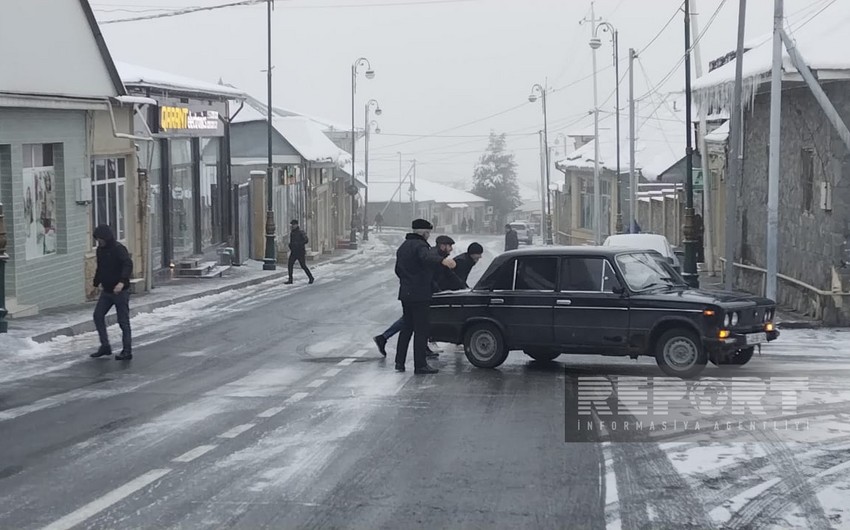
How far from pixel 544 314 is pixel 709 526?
7230 millimetres

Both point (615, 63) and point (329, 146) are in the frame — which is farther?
point (329, 146)

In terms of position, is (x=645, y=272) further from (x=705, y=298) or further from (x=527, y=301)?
(x=527, y=301)

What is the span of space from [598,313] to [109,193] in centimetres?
1622

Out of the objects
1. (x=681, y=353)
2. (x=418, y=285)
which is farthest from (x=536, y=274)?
(x=681, y=353)

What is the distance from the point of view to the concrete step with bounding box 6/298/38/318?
2081cm

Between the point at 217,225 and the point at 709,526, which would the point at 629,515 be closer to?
the point at 709,526

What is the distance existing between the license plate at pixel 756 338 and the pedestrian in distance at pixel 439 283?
13.2ft

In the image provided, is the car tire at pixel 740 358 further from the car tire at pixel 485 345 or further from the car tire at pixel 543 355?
the car tire at pixel 485 345

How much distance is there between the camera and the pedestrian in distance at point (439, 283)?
639 inches

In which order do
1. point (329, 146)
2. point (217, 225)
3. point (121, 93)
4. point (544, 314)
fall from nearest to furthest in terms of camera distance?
1. point (544, 314)
2. point (121, 93)
3. point (217, 225)
4. point (329, 146)

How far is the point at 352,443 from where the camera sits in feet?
33.7

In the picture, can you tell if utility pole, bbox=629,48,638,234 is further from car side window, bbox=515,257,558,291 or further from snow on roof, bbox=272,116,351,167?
car side window, bbox=515,257,558,291

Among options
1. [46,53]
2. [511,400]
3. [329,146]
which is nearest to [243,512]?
[511,400]

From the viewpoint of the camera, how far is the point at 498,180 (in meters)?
129
